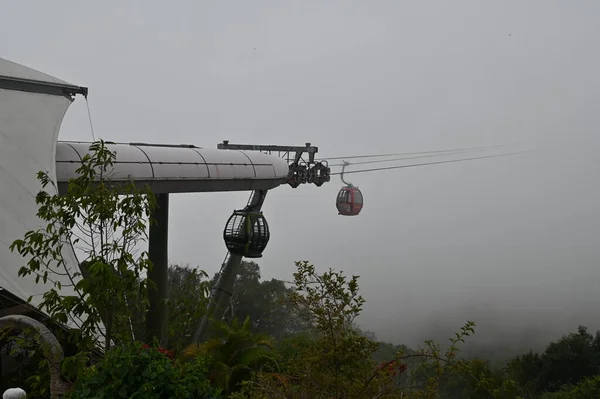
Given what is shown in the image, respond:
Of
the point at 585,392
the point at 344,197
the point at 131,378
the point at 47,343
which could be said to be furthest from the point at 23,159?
the point at 344,197

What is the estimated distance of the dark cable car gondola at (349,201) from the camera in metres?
20.8

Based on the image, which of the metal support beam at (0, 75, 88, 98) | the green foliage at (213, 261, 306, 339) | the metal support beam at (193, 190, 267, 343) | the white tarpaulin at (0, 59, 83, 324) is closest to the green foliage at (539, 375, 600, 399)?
the metal support beam at (193, 190, 267, 343)

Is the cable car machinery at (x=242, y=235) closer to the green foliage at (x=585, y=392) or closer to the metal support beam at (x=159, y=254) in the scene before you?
the metal support beam at (x=159, y=254)

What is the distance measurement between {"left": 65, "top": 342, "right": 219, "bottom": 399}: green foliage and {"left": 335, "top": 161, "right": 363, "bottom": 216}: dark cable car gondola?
1431 cm

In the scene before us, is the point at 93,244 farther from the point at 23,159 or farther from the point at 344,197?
the point at 344,197

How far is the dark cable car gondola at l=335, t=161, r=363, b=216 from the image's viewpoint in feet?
68.4

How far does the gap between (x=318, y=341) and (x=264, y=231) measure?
39.1 ft

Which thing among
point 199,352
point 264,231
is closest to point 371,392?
point 199,352

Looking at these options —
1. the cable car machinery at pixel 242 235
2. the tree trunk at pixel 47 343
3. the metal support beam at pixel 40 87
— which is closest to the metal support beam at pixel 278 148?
the cable car machinery at pixel 242 235

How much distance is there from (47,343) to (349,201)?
14.6m

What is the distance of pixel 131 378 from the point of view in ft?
21.8

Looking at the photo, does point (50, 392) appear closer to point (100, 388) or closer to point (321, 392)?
point (100, 388)

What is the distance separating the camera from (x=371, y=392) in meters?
5.43

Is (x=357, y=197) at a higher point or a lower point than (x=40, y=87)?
higher
